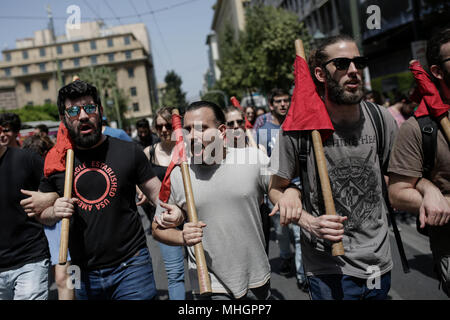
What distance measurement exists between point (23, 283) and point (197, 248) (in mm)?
1723

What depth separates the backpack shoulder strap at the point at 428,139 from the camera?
2084 mm

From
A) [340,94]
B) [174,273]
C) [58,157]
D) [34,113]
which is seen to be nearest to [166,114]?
[174,273]

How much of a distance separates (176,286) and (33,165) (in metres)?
1.71

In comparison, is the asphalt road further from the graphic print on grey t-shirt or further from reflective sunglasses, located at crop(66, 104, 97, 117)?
reflective sunglasses, located at crop(66, 104, 97, 117)

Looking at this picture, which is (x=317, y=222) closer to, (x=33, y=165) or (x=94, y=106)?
(x=94, y=106)

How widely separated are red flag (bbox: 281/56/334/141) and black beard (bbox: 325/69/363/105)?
3.5 inches

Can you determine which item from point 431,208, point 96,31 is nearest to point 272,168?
point 431,208

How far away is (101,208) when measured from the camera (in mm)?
2801

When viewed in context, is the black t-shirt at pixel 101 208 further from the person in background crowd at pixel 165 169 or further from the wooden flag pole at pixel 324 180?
the wooden flag pole at pixel 324 180

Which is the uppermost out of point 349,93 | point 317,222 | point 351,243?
point 349,93

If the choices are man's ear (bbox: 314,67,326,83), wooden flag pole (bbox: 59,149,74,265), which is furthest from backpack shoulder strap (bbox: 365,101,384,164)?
wooden flag pole (bbox: 59,149,74,265)

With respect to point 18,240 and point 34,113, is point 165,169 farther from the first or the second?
point 34,113

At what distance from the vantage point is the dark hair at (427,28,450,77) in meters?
2.13
